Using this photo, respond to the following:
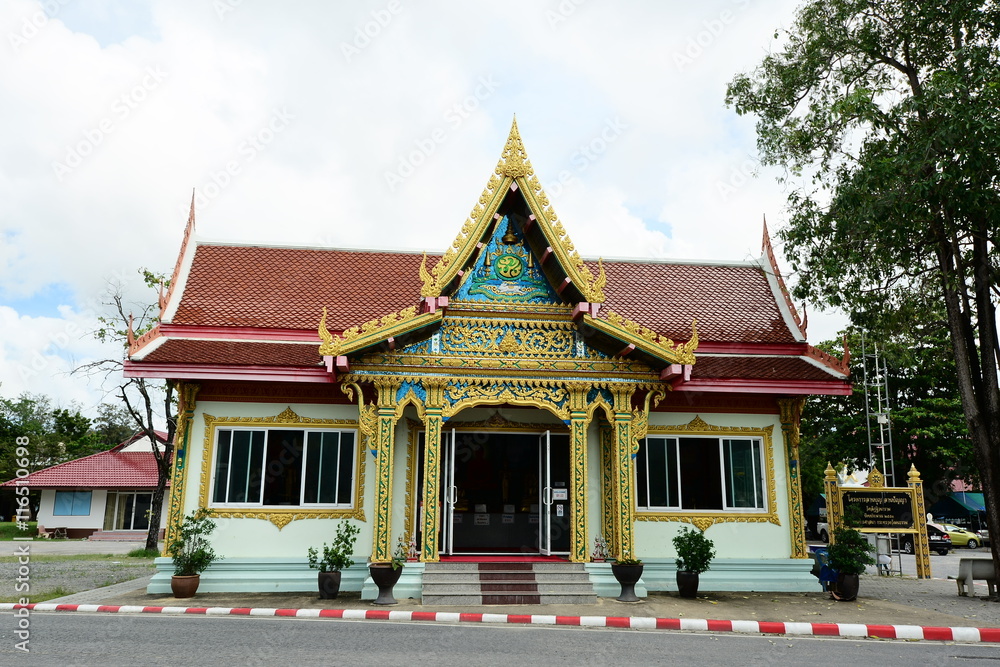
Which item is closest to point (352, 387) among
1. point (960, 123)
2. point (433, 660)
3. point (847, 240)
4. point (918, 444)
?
point (433, 660)

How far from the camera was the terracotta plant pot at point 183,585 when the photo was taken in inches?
441

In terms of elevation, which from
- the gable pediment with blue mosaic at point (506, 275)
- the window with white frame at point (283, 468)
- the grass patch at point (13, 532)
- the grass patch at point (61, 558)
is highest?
the gable pediment with blue mosaic at point (506, 275)

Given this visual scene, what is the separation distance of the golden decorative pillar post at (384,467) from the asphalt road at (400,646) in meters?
1.80

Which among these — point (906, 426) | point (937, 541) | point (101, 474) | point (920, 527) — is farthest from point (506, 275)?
point (101, 474)

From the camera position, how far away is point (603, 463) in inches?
512

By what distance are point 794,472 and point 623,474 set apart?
12.0 ft

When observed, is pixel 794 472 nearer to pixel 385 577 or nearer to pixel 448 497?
pixel 448 497

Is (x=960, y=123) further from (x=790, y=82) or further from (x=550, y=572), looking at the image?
(x=550, y=572)

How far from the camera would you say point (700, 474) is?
43.3ft

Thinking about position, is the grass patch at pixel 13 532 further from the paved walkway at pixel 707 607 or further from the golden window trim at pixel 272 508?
the golden window trim at pixel 272 508

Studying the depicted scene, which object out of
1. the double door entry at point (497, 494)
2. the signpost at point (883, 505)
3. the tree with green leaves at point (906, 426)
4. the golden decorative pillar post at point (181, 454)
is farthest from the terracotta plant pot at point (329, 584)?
the tree with green leaves at point (906, 426)

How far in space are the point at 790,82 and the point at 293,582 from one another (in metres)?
13.2

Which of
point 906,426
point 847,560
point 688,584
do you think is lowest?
point 688,584

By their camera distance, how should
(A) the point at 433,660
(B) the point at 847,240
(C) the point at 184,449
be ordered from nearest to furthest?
(A) the point at 433,660
(C) the point at 184,449
(B) the point at 847,240
